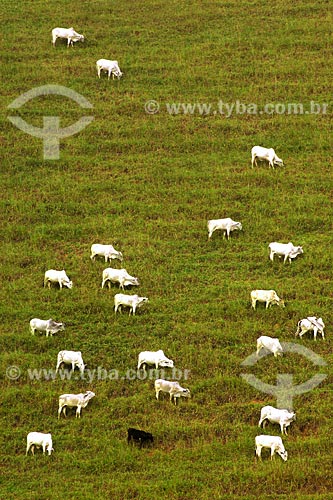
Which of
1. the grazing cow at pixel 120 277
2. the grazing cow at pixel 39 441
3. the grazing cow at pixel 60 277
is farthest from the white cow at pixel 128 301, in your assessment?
the grazing cow at pixel 39 441

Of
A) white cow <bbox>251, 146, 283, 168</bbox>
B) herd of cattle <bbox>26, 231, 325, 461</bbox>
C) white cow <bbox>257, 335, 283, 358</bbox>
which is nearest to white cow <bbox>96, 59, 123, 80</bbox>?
white cow <bbox>251, 146, 283, 168</bbox>

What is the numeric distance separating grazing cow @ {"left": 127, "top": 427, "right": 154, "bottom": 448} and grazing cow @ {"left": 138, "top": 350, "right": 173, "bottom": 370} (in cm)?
304

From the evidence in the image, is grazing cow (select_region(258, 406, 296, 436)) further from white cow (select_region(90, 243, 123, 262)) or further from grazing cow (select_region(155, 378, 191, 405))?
white cow (select_region(90, 243, 123, 262))

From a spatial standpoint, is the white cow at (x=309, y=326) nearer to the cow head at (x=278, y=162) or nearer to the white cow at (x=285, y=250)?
Result: the white cow at (x=285, y=250)

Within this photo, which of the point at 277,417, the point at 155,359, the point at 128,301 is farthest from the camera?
the point at 128,301

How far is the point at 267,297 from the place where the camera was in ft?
111

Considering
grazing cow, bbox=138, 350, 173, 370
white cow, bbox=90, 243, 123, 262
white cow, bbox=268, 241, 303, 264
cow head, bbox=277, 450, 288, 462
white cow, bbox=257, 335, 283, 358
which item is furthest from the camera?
white cow, bbox=90, 243, 123, 262

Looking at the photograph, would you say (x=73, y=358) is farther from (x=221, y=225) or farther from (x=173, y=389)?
(x=221, y=225)

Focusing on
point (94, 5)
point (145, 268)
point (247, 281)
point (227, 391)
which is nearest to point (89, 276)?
point (145, 268)

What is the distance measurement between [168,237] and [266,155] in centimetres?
568

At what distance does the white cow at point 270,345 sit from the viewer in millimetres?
31688

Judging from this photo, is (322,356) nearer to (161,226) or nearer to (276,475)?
(276,475)

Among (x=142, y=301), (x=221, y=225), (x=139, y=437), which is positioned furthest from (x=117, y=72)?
(x=139, y=437)

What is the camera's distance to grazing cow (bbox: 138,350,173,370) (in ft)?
103
